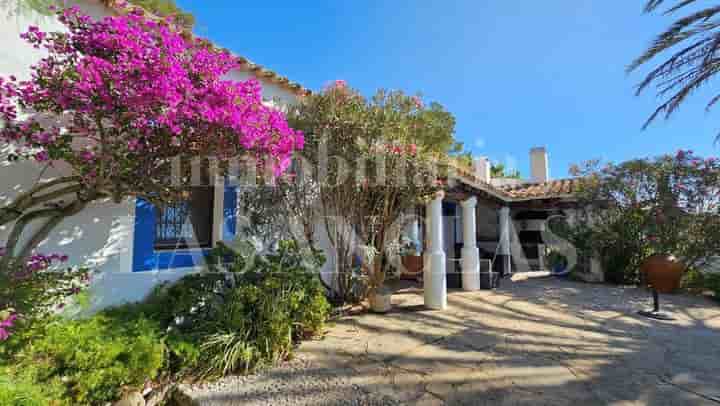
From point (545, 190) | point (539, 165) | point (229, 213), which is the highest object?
point (539, 165)

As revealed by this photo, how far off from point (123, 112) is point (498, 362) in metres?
6.30

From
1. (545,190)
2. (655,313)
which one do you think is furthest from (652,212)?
(655,313)

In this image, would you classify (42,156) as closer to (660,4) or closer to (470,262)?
(470,262)

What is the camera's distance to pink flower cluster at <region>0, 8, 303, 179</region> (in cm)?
378

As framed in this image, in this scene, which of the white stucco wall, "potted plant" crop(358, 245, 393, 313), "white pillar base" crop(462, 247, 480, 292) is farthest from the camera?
"white pillar base" crop(462, 247, 480, 292)

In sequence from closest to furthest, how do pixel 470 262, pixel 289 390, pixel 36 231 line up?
pixel 289 390 → pixel 36 231 → pixel 470 262

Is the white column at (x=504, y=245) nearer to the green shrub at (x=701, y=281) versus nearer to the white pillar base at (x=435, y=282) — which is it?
the green shrub at (x=701, y=281)

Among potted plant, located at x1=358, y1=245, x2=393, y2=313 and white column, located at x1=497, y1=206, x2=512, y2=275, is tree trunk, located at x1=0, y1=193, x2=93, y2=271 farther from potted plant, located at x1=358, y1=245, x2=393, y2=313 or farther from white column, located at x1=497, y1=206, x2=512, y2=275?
white column, located at x1=497, y1=206, x2=512, y2=275

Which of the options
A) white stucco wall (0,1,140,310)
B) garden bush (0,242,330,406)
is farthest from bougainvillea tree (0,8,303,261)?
garden bush (0,242,330,406)

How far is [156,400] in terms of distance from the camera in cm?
445

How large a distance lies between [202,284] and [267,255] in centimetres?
132

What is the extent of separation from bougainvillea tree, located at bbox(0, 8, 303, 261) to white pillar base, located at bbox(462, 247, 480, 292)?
8.05m

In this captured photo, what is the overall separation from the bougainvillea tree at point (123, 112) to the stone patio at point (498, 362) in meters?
3.08

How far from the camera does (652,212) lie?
38.6 ft
